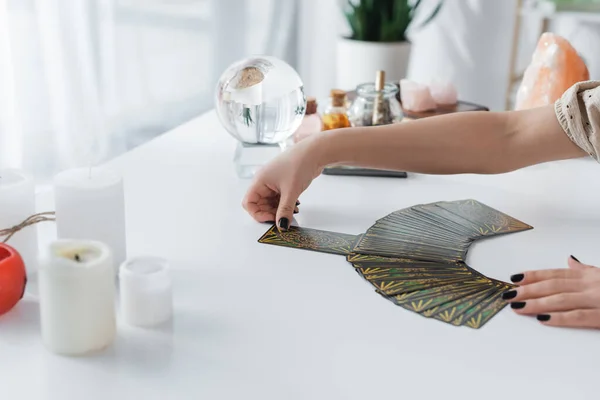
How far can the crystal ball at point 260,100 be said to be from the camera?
1.27m

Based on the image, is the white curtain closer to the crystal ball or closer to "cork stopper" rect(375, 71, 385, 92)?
the crystal ball

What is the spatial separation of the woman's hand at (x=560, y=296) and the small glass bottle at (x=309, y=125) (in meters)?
0.64

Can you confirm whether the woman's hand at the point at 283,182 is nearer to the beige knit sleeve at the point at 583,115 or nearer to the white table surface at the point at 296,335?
the white table surface at the point at 296,335

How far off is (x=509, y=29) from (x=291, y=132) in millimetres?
2101

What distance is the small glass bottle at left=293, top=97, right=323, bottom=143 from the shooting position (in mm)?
1438

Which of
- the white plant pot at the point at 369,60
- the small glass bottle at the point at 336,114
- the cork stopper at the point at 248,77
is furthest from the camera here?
the white plant pot at the point at 369,60

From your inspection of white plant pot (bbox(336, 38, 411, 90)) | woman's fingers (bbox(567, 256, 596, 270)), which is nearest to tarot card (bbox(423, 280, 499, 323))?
woman's fingers (bbox(567, 256, 596, 270))

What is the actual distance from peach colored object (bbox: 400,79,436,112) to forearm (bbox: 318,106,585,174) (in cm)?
42

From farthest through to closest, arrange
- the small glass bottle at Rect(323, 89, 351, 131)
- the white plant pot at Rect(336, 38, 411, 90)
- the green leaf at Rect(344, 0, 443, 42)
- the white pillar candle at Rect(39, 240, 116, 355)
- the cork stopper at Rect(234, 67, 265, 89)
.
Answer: the green leaf at Rect(344, 0, 443, 42) → the white plant pot at Rect(336, 38, 411, 90) → the small glass bottle at Rect(323, 89, 351, 131) → the cork stopper at Rect(234, 67, 265, 89) → the white pillar candle at Rect(39, 240, 116, 355)

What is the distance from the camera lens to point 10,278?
31.1 inches

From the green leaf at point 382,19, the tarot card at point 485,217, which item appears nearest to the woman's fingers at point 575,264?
the tarot card at point 485,217

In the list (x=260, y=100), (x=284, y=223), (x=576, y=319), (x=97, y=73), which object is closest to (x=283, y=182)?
(x=284, y=223)

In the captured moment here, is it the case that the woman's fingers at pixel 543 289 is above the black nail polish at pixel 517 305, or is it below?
above

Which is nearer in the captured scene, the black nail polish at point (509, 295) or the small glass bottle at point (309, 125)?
the black nail polish at point (509, 295)
